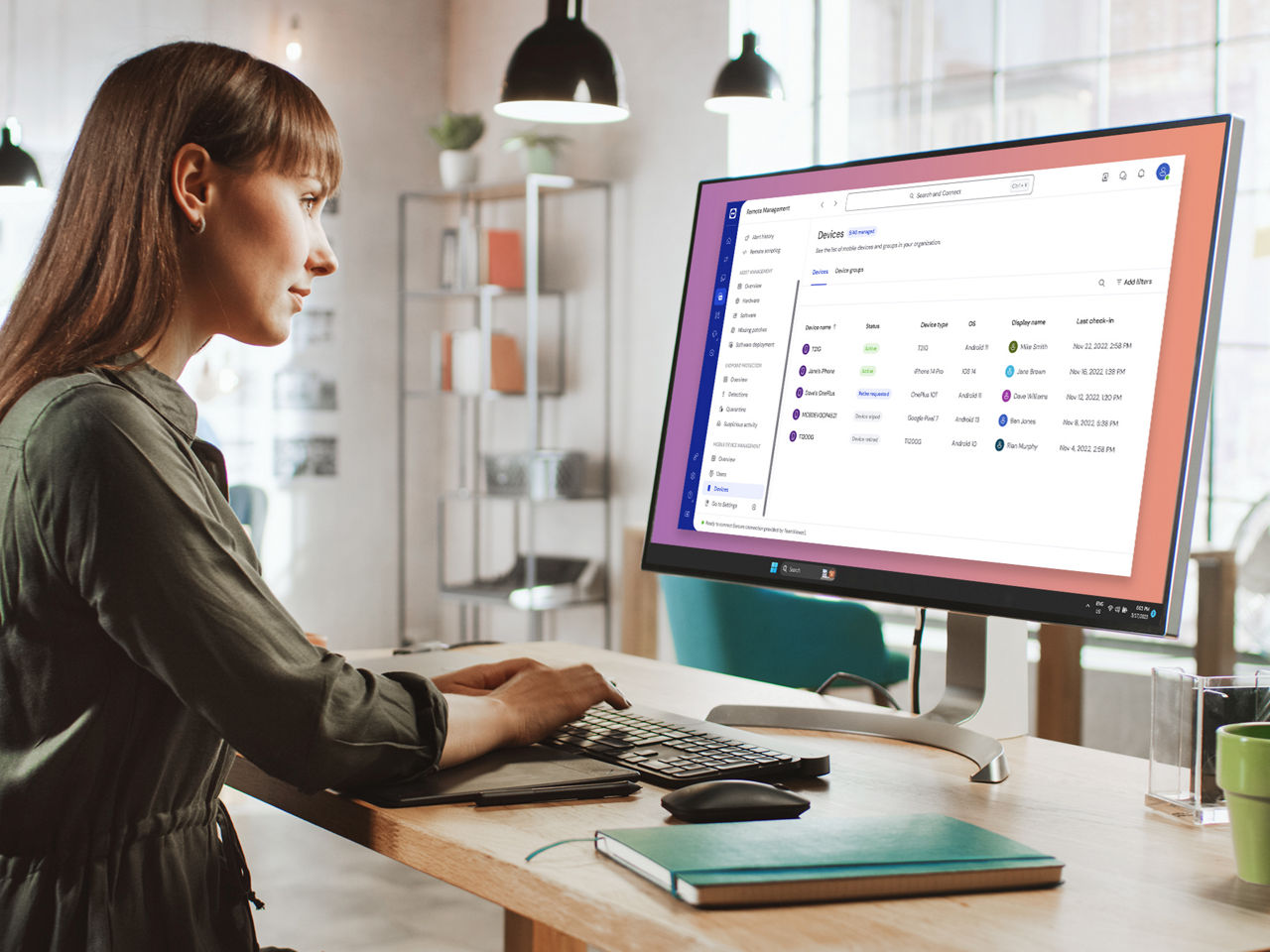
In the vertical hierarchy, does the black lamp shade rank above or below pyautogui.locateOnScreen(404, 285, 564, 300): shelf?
above

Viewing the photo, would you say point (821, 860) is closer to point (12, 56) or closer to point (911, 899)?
point (911, 899)

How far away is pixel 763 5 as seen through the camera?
15.5ft

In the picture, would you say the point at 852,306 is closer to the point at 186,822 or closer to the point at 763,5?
the point at 186,822

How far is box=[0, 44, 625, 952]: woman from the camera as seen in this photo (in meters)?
0.91

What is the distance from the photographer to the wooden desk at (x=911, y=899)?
2.35 ft

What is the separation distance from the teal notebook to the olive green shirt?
0.76ft

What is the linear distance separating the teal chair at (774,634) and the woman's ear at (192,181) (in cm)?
204

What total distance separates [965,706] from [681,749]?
0.32 metres

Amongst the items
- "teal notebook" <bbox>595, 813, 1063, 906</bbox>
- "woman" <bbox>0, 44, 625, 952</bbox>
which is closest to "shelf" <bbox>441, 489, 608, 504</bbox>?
"woman" <bbox>0, 44, 625, 952</bbox>

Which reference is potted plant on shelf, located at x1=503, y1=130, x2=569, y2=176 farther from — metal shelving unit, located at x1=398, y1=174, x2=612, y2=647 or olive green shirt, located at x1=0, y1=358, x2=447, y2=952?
olive green shirt, located at x1=0, y1=358, x2=447, y2=952

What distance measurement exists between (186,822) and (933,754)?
0.64 metres

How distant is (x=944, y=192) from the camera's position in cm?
119

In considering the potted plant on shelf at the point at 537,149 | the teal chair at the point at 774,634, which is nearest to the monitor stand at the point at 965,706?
the teal chair at the point at 774,634

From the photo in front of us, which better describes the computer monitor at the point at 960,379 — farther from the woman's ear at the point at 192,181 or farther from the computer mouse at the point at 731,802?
the woman's ear at the point at 192,181
